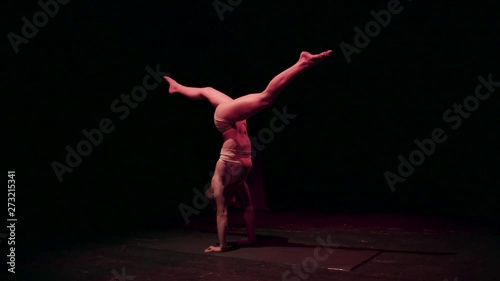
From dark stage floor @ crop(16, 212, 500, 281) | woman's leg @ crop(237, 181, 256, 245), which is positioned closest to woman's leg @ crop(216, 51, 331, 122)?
woman's leg @ crop(237, 181, 256, 245)

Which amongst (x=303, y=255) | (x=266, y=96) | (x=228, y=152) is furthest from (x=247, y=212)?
(x=266, y=96)

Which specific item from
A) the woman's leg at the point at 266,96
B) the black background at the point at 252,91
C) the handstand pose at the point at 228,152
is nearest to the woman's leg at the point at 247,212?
the handstand pose at the point at 228,152

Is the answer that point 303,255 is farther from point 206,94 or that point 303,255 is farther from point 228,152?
point 206,94

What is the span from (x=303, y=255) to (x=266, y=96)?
62.5 inches

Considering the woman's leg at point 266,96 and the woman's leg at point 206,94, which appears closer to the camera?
the woman's leg at point 266,96

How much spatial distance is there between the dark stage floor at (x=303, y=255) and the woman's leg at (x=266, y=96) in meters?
1.42

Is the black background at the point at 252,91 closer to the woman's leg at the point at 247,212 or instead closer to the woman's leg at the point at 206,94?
the woman's leg at the point at 247,212

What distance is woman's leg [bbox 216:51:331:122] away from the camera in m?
4.18

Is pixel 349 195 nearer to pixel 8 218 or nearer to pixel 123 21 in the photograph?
pixel 123 21

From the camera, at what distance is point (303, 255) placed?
4.41 meters

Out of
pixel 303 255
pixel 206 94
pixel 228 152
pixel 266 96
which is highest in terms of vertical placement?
pixel 206 94

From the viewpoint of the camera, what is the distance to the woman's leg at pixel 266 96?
13.7 feet

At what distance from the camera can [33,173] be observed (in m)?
7.49

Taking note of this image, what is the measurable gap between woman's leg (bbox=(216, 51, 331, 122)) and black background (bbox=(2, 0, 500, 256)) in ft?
8.74
